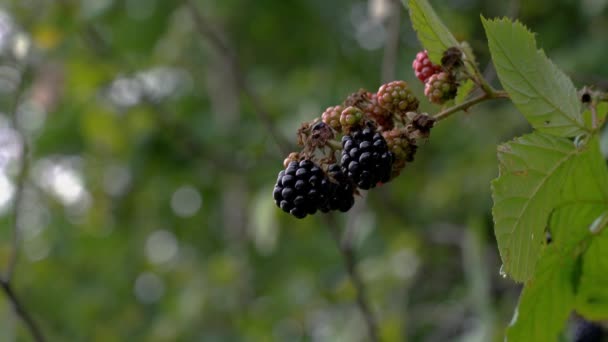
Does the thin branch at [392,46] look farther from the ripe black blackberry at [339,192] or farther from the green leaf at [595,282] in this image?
the ripe black blackberry at [339,192]

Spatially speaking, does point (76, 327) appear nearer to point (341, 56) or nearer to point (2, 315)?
point (2, 315)

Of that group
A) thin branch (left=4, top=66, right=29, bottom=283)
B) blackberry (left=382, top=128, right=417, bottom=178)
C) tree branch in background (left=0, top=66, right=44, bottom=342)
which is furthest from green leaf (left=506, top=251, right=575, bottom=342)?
thin branch (left=4, top=66, right=29, bottom=283)

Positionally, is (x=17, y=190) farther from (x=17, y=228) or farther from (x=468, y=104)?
(x=468, y=104)

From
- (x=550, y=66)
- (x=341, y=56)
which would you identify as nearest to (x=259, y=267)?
(x=341, y=56)

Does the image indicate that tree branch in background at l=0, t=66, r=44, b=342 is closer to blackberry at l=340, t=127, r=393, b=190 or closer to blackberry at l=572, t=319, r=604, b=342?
blackberry at l=340, t=127, r=393, b=190

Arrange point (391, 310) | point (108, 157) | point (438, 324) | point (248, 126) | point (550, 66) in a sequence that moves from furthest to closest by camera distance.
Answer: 1. point (108, 157)
2. point (248, 126)
3. point (438, 324)
4. point (391, 310)
5. point (550, 66)
